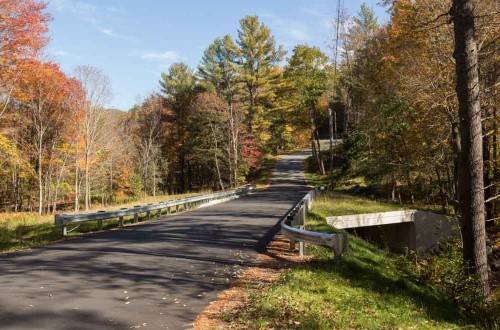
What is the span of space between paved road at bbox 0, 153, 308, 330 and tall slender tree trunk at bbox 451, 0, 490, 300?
4873 mm

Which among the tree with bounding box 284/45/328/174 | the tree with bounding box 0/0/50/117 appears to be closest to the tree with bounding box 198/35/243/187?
the tree with bounding box 284/45/328/174

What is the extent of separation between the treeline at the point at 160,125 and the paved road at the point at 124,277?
38.8 ft

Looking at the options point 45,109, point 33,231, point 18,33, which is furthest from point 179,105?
point 33,231

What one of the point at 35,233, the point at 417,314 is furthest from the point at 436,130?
the point at 35,233

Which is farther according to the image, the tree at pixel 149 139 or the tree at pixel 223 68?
the tree at pixel 223 68

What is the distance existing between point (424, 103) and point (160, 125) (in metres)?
42.3

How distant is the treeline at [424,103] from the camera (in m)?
14.5

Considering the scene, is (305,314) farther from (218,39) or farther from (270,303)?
(218,39)

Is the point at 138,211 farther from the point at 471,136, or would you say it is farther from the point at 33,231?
the point at 471,136

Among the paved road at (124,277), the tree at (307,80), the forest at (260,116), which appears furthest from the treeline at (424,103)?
the tree at (307,80)

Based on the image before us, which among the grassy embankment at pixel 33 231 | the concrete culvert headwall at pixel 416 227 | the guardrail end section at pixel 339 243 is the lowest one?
the concrete culvert headwall at pixel 416 227

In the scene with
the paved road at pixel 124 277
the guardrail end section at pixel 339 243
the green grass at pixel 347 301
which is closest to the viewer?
the paved road at pixel 124 277

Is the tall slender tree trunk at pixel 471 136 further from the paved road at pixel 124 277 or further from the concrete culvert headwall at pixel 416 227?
the concrete culvert headwall at pixel 416 227

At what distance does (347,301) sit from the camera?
22.4 ft
